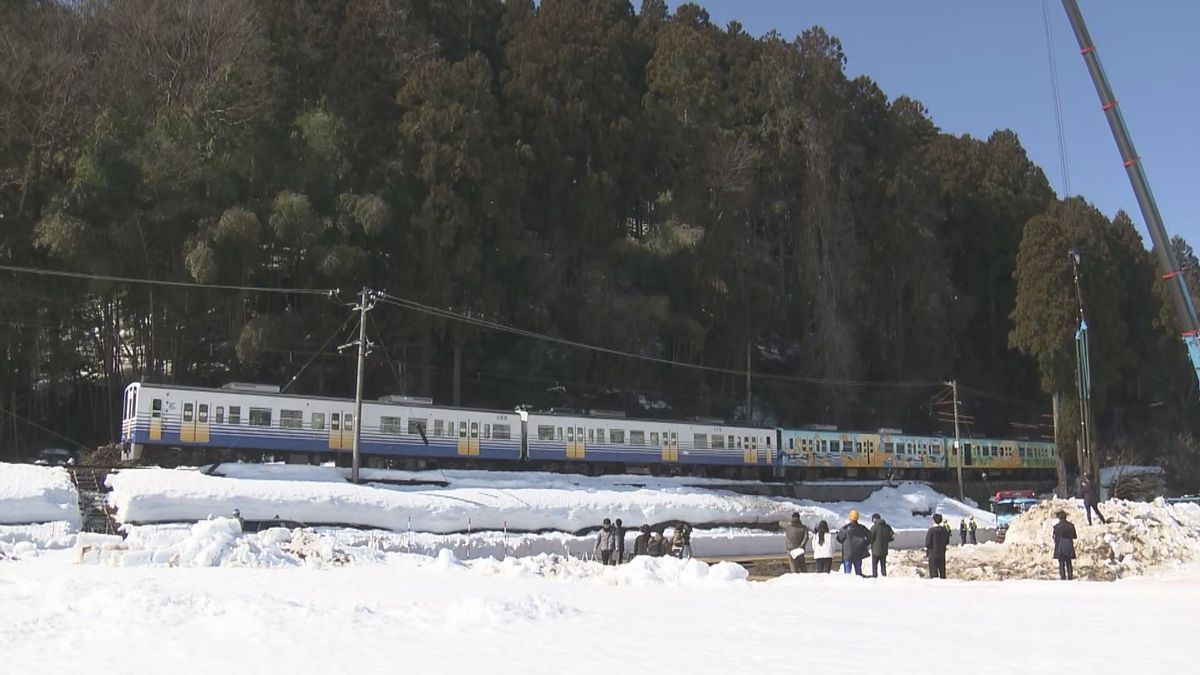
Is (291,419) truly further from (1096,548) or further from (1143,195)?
(1143,195)

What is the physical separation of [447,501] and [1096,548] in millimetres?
15372

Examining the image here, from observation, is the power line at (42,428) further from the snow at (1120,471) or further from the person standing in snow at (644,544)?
the snow at (1120,471)

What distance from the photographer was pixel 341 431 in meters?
29.3

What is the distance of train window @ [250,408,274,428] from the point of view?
91.0 ft

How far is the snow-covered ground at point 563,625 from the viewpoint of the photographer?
6.83m

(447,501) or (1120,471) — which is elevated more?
(447,501)

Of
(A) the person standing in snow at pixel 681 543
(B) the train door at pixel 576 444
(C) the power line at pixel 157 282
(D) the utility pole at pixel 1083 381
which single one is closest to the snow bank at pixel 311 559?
(A) the person standing in snow at pixel 681 543

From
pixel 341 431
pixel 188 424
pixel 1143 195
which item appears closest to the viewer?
pixel 1143 195

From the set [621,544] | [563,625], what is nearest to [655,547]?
[621,544]

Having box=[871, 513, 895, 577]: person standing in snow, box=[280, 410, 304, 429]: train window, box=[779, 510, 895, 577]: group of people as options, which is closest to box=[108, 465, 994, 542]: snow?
box=[280, 410, 304, 429]: train window

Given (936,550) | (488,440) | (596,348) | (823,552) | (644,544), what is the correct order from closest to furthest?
1. (936,550)
2. (823,552)
3. (644,544)
4. (488,440)
5. (596,348)

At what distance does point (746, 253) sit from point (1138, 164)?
2072 centimetres

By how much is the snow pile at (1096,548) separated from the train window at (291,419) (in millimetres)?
17038

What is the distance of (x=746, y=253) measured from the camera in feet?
144
